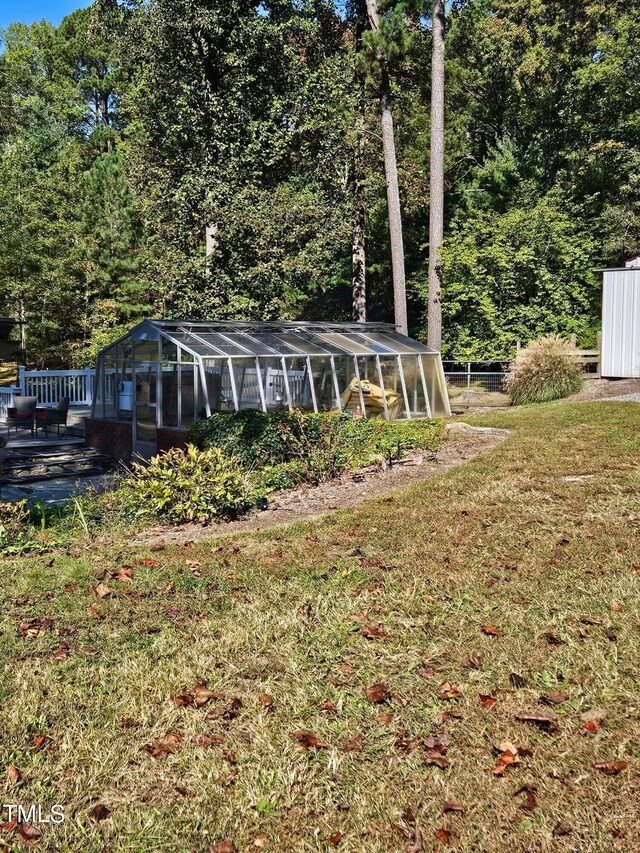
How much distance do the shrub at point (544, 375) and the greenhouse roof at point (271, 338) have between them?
2.63 m

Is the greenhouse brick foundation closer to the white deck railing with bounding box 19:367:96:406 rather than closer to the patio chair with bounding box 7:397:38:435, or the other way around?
the patio chair with bounding box 7:397:38:435

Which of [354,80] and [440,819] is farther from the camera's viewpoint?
[354,80]

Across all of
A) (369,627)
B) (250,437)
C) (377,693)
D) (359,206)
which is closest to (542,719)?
(377,693)

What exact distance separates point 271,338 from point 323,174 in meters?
8.46

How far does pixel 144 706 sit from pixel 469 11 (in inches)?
1225

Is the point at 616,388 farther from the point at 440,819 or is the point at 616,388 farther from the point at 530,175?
the point at 440,819

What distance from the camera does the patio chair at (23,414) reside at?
17.9 m

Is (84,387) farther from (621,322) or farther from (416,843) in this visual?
(416,843)

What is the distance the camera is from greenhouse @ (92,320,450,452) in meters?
14.2

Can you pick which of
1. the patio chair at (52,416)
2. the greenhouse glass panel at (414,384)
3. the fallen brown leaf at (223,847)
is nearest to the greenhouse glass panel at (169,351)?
the patio chair at (52,416)

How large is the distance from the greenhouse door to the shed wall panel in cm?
1195

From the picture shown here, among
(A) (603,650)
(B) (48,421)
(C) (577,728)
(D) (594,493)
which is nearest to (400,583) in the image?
(A) (603,650)

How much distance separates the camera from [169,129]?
20.2 meters

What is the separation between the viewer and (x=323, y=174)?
21766 millimetres
